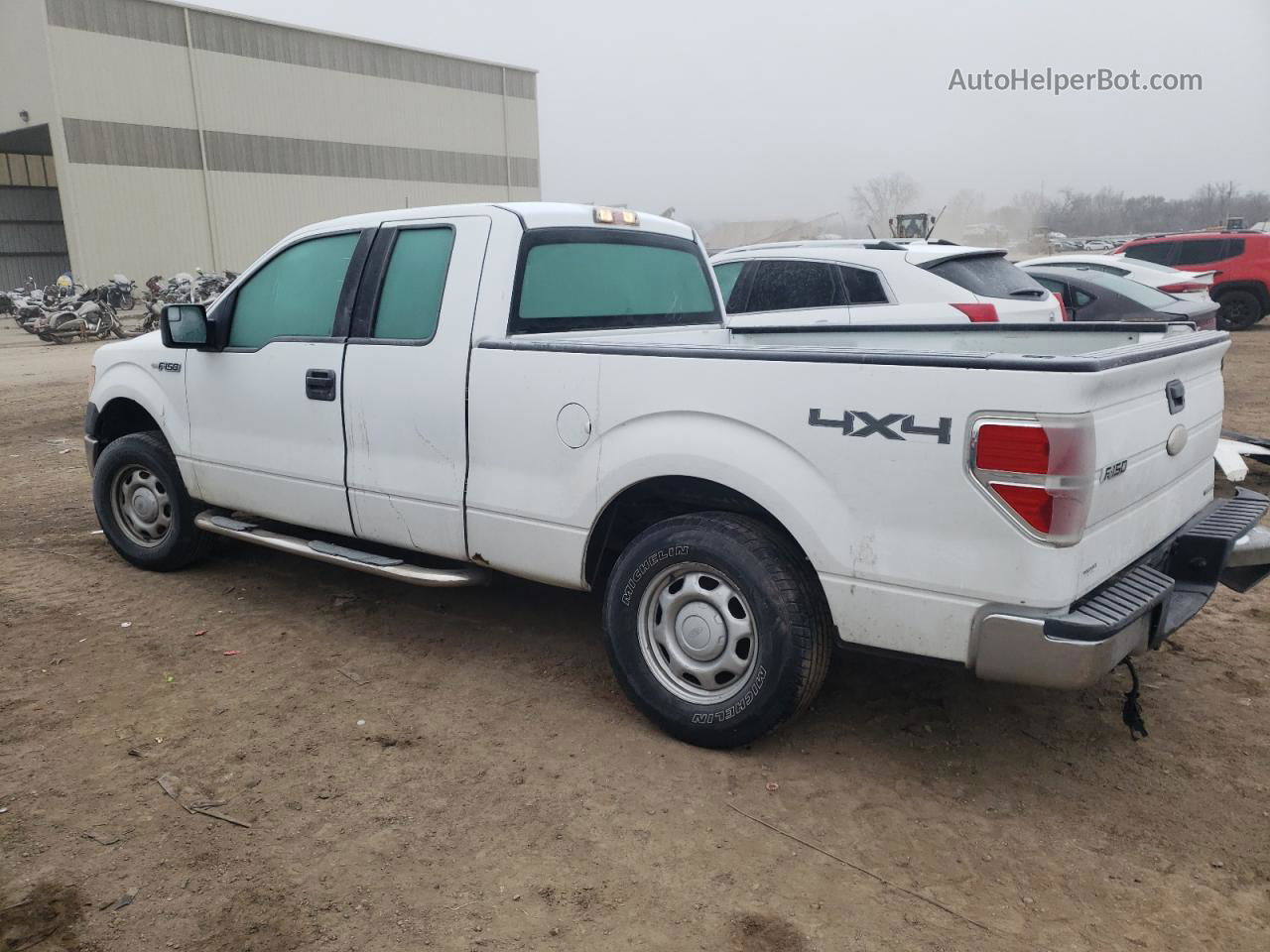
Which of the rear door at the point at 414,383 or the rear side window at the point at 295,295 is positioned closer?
the rear door at the point at 414,383

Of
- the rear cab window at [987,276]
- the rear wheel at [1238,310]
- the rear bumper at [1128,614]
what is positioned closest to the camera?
the rear bumper at [1128,614]

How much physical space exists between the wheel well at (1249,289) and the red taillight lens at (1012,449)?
1781 centimetres

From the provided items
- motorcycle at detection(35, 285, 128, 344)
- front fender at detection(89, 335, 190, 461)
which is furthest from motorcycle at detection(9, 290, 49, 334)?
front fender at detection(89, 335, 190, 461)

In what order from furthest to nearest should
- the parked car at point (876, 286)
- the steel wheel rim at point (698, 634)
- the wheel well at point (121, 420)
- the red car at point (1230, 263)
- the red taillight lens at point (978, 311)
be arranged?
the red car at point (1230, 263) < the parked car at point (876, 286) < the red taillight lens at point (978, 311) < the wheel well at point (121, 420) < the steel wheel rim at point (698, 634)

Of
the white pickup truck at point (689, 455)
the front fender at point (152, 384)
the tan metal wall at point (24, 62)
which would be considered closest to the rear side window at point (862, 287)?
the white pickup truck at point (689, 455)

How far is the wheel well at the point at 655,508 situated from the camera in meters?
3.37

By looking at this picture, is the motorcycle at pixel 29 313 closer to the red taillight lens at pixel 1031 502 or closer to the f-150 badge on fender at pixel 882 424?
the f-150 badge on fender at pixel 882 424

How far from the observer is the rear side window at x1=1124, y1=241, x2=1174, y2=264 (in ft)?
57.9

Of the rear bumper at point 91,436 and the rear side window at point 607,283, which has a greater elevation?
the rear side window at point 607,283

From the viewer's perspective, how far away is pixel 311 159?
35.2m

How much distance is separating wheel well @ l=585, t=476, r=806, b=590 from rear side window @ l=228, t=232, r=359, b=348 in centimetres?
167

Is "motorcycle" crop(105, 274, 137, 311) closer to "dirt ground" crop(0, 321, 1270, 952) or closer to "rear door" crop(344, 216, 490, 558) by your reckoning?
"dirt ground" crop(0, 321, 1270, 952)

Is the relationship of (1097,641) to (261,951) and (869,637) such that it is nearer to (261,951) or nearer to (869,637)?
(869,637)

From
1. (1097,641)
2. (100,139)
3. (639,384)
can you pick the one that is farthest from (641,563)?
(100,139)
